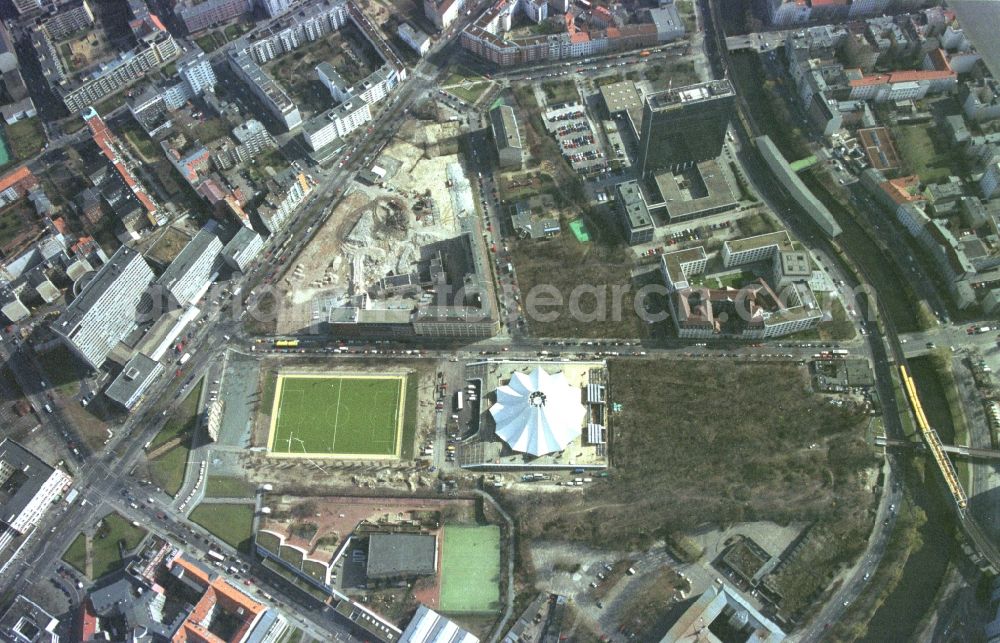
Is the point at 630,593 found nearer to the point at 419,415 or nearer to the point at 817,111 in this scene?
the point at 419,415

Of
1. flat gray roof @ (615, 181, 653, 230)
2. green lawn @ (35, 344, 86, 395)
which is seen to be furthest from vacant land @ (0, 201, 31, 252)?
flat gray roof @ (615, 181, 653, 230)

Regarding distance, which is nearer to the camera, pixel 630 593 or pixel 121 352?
pixel 630 593

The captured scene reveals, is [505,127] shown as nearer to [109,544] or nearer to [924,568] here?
[109,544]

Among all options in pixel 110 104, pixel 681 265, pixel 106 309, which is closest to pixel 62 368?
pixel 106 309

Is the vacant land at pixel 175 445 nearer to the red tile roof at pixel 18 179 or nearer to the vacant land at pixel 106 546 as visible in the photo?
the vacant land at pixel 106 546

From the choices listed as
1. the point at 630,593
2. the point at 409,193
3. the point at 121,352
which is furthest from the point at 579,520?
the point at 121,352

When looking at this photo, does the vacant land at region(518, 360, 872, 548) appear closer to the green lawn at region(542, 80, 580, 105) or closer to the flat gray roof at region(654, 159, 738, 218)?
the flat gray roof at region(654, 159, 738, 218)
